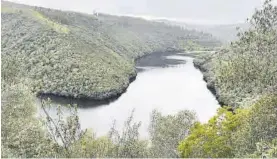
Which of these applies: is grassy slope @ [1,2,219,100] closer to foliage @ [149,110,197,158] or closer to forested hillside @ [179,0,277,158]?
foliage @ [149,110,197,158]

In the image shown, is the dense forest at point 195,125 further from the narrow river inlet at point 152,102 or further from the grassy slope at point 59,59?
the grassy slope at point 59,59

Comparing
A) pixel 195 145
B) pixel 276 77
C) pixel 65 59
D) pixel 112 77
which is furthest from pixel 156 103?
pixel 276 77

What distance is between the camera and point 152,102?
11675 cm

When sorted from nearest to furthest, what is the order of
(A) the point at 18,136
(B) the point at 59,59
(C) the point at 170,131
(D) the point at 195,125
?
(A) the point at 18,136 → (D) the point at 195,125 → (C) the point at 170,131 → (B) the point at 59,59

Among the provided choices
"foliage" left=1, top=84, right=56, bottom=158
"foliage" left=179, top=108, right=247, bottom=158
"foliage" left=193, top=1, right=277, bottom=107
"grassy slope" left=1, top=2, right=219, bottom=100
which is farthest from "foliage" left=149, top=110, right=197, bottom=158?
"grassy slope" left=1, top=2, right=219, bottom=100

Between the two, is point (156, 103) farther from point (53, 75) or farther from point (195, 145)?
point (195, 145)

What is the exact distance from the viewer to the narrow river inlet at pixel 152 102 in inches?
3640

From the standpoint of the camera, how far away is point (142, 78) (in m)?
167

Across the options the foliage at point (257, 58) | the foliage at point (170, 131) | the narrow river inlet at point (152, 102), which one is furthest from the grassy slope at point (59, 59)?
the foliage at point (257, 58)

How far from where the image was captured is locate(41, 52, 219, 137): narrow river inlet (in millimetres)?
92456

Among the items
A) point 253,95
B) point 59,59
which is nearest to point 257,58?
point 253,95

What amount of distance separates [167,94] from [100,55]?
48.6 m

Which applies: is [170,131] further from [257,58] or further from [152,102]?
[152,102]

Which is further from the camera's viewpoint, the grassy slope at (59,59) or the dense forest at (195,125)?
the grassy slope at (59,59)
